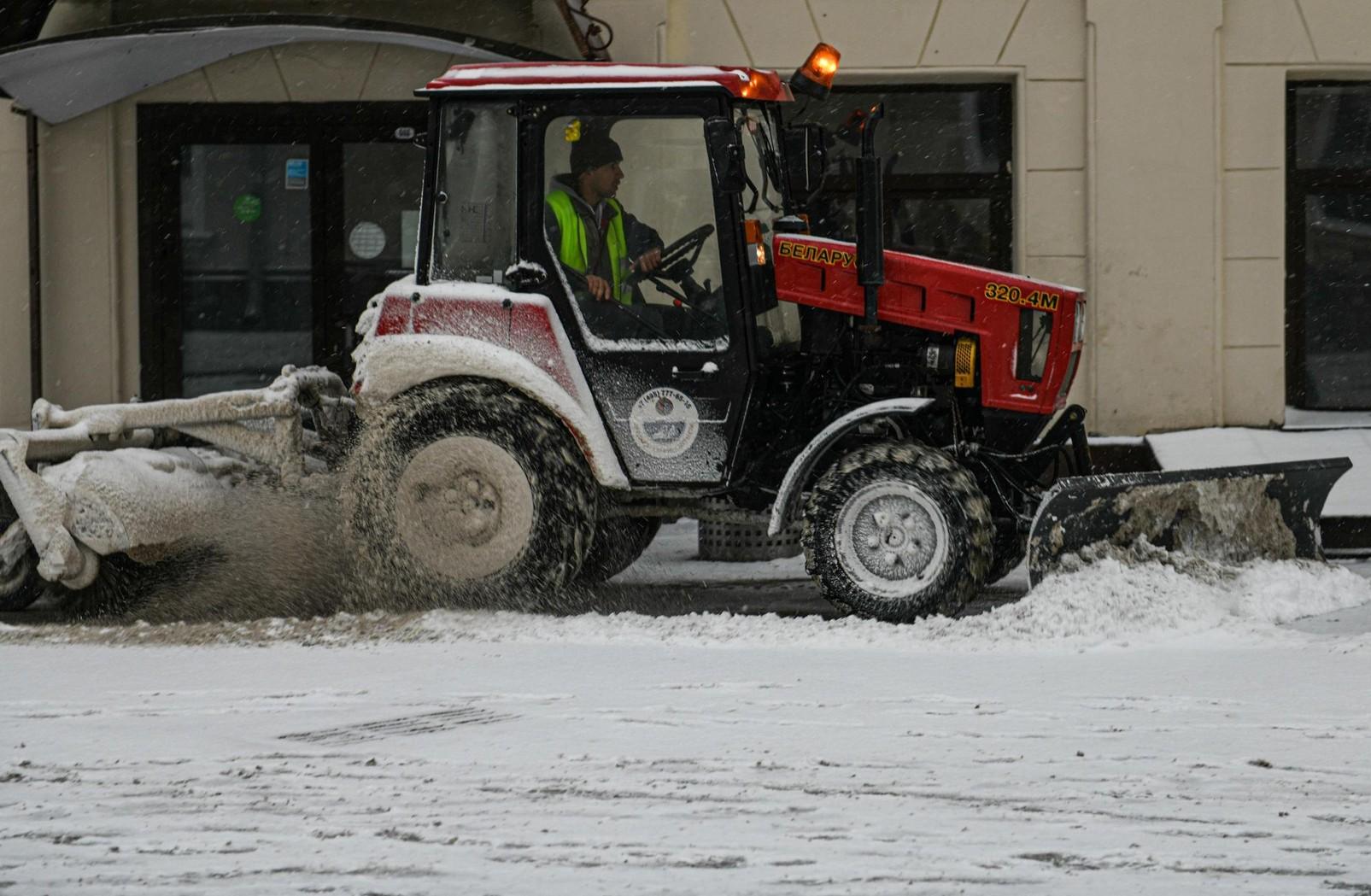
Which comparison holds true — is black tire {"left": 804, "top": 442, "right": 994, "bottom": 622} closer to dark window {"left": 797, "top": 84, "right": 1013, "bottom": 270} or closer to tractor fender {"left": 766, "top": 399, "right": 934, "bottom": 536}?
tractor fender {"left": 766, "top": 399, "right": 934, "bottom": 536}

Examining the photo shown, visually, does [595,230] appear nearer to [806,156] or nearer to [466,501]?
[806,156]

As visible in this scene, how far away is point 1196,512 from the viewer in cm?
789

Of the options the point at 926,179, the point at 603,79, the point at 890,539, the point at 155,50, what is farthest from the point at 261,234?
the point at 890,539

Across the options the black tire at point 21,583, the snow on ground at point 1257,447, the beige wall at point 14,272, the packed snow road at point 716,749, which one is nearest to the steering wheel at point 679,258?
the packed snow road at point 716,749

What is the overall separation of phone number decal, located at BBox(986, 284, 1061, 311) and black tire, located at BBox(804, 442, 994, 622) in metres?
0.74

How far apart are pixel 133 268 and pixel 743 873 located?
1067cm

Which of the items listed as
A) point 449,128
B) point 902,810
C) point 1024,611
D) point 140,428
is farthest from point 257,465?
point 902,810

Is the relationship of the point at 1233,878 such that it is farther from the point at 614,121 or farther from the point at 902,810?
the point at 614,121

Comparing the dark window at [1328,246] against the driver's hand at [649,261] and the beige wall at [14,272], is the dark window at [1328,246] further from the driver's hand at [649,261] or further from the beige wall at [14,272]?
the beige wall at [14,272]

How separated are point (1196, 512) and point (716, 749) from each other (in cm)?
322

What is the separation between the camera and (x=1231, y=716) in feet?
19.2

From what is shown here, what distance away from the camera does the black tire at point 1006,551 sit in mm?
7879

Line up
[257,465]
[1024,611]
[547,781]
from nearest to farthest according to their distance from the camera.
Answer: [547,781] → [1024,611] → [257,465]

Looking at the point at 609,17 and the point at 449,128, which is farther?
the point at 609,17
